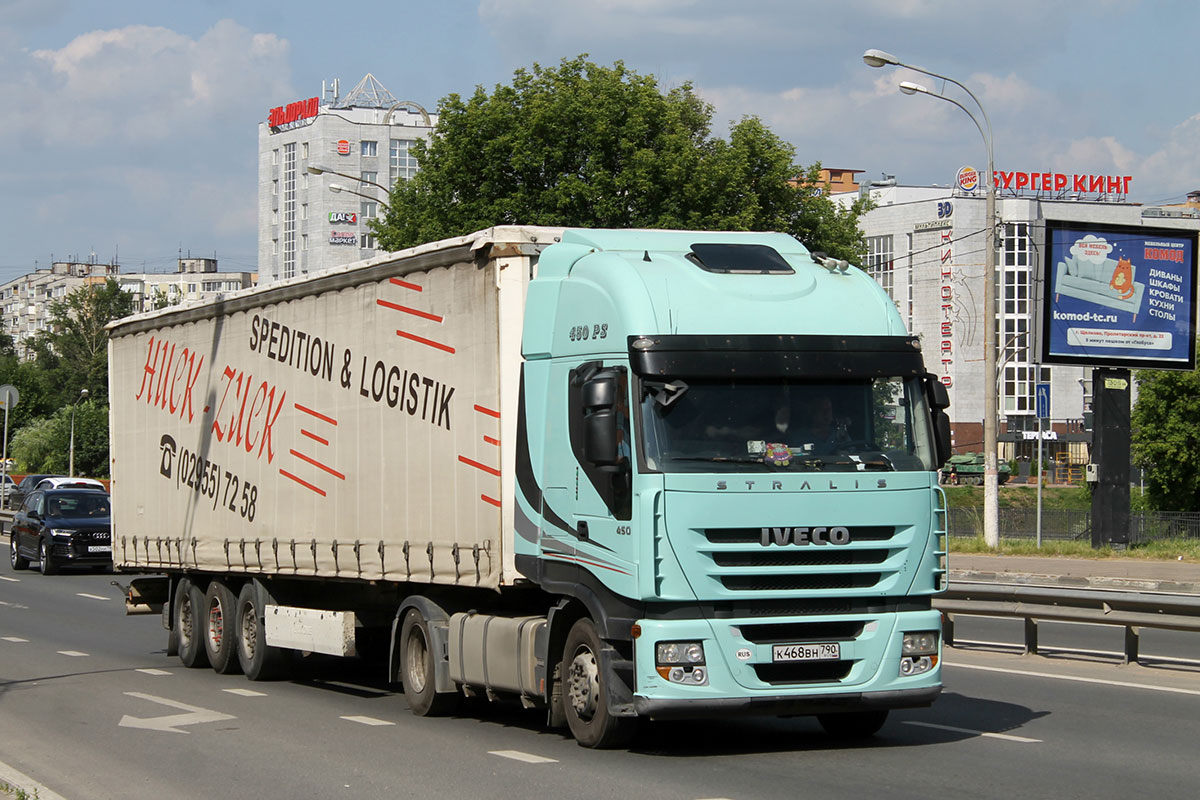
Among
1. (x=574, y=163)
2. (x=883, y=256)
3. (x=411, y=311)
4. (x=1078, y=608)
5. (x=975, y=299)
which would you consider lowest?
(x=1078, y=608)

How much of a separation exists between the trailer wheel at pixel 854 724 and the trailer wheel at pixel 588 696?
5.19 ft

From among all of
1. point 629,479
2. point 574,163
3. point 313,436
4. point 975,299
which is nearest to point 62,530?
point 574,163

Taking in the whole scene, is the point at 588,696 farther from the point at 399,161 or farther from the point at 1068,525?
the point at 399,161

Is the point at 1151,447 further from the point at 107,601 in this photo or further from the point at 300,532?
the point at 300,532

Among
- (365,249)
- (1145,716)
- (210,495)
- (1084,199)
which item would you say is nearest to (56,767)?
(210,495)

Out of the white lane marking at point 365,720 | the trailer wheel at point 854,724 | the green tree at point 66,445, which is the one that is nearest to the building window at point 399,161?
the green tree at point 66,445

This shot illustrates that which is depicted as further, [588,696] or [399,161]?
[399,161]

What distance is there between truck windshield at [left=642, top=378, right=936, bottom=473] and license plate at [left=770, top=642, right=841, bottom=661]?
3.58 feet

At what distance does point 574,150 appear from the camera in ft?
125

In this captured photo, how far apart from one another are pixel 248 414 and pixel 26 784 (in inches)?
277

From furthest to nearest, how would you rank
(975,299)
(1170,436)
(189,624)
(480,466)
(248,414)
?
(975,299) → (1170,436) → (189,624) → (248,414) → (480,466)

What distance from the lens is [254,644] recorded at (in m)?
15.4

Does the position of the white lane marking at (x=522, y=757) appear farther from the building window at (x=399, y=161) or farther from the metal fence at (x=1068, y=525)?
the building window at (x=399, y=161)

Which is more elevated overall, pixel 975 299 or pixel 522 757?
pixel 975 299
